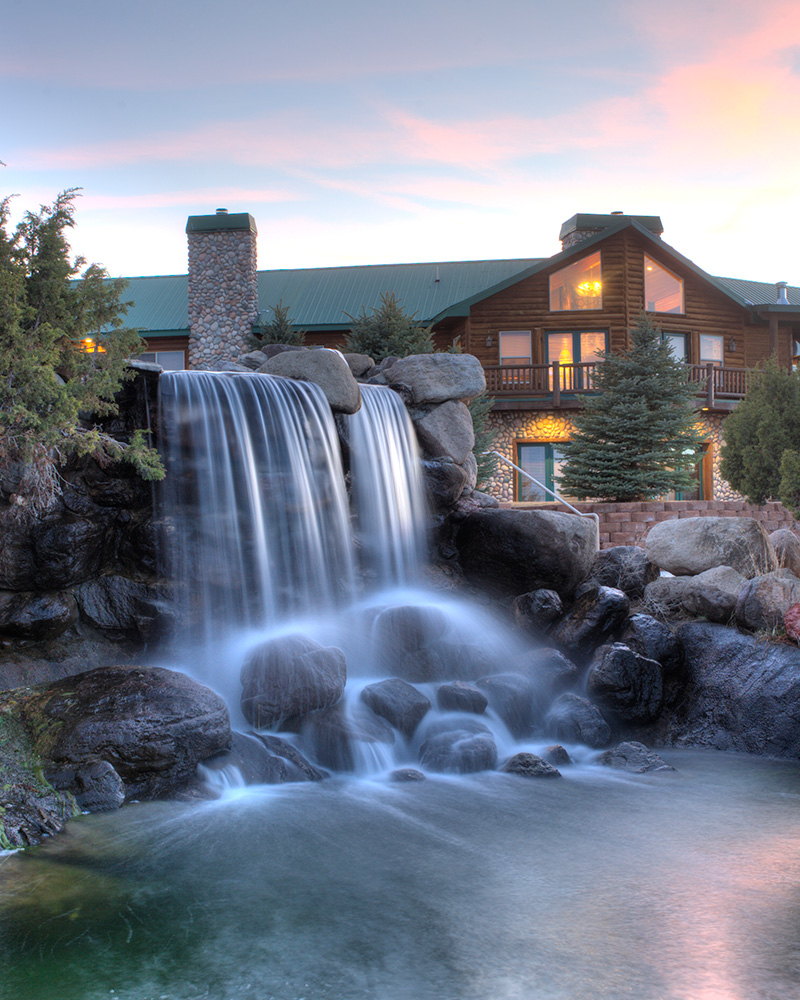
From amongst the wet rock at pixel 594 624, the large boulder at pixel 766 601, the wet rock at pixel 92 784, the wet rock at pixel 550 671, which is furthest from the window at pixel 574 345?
the wet rock at pixel 92 784

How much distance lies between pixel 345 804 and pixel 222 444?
5.03 m

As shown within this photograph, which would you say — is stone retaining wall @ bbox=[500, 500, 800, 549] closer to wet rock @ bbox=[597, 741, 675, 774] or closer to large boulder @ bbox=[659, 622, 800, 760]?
large boulder @ bbox=[659, 622, 800, 760]

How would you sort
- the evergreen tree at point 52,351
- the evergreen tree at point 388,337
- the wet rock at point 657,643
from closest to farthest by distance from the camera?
the evergreen tree at point 52,351 < the wet rock at point 657,643 < the evergreen tree at point 388,337

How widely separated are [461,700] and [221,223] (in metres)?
21.0

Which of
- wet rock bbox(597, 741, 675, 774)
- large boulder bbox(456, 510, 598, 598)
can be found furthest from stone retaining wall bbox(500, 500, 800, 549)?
wet rock bbox(597, 741, 675, 774)

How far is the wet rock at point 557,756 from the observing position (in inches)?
301

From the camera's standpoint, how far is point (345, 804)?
6.32 meters

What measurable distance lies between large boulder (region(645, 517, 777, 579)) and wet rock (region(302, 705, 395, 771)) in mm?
5488

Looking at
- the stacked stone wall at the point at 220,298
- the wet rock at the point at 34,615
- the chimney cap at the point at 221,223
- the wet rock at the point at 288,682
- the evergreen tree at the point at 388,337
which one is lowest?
the wet rock at the point at 288,682

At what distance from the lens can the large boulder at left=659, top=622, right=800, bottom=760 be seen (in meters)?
8.03

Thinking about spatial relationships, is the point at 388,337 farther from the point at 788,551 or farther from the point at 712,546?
the point at 788,551

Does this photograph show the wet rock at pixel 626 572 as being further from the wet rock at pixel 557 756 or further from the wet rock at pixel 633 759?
the wet rock at pixel 557 756

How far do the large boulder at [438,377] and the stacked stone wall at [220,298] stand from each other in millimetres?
13728

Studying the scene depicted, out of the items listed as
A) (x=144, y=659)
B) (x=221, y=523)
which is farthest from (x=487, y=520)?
(x=144, y=659)
